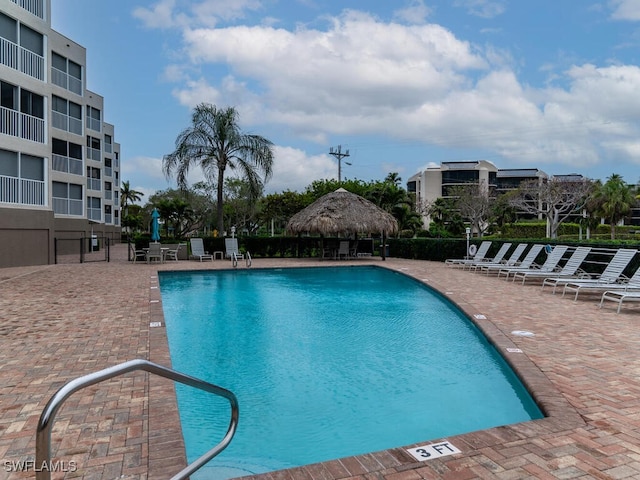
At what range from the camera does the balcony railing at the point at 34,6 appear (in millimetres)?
18406

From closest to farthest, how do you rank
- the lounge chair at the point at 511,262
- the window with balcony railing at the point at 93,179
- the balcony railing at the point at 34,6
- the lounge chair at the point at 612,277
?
the lounge chair at the point at 612,277, the lounge chair at the point at 511,262, the balcony railing at the point at 34,6, the window with balcony railing at the point at 93,179

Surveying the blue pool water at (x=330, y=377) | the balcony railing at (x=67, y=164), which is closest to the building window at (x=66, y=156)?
the balcony railing at (x=67, y=164)

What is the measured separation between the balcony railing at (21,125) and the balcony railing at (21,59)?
1.76 metres

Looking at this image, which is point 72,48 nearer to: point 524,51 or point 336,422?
point 524,51

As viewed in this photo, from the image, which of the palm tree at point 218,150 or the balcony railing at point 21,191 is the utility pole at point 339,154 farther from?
the balcony railing at point 21,191

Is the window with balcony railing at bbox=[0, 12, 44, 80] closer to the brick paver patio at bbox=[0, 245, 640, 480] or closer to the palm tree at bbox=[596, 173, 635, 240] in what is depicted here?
the brick paver patio at bbox=[0, 245, 640, 480]

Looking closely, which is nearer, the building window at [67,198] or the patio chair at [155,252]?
the patio chair at [155,252]

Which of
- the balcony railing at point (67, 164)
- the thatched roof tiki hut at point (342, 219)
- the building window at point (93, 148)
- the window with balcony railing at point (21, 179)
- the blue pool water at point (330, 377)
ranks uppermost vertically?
the building window at point (93, 148)

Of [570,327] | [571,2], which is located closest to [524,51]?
[571,2]

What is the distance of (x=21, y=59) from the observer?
1822 cm

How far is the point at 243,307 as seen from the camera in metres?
→ 11.3

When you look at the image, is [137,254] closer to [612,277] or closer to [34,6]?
[34,6]

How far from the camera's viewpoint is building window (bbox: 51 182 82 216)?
2628 centimetres

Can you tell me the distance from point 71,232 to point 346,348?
80.7 ft
